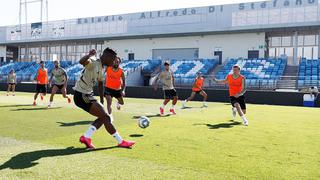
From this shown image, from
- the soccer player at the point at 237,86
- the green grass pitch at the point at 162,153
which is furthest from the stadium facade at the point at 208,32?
the green grass pitch at the point at 162,153

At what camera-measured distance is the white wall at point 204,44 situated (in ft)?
112

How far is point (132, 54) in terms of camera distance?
40938 mm

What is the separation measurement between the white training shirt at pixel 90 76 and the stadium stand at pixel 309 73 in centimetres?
2120

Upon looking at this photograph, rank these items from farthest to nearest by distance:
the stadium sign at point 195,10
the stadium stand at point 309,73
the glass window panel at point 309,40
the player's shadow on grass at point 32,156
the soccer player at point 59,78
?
the glass window panel at point 309,40, the stadium sign at point 195,10, the stadium stand at point 309,73, the soccer player at point 59,78, the player's shadow on grass at point 32,156

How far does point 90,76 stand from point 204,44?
102ft

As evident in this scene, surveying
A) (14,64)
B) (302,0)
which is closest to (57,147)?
(302,0)

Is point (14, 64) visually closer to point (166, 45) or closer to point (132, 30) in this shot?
point (132, 30)

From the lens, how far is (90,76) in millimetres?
6453

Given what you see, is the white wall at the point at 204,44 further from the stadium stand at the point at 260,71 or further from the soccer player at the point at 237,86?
the soccer player at the point at 237,86

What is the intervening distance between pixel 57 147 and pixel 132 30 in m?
33.9

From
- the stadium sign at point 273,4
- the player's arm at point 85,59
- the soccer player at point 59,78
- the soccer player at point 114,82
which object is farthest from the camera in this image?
the stadium sign at point 273,4

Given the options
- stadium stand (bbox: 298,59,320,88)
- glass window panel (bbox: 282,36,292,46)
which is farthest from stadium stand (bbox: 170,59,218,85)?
stadium stand (bbox: 298,59,320,88)

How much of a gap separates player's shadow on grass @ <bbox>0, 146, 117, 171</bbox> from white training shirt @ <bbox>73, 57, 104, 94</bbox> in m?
1.12

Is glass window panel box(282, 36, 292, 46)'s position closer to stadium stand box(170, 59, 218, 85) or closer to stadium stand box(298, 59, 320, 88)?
stadium stand box(298, 59, 320, 88)
